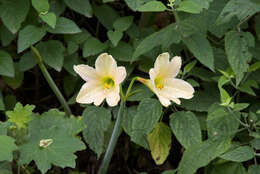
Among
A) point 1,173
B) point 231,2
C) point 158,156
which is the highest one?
point 231,2

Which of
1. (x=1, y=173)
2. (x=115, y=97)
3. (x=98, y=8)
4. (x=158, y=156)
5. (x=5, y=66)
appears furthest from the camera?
(x=98, y=8)

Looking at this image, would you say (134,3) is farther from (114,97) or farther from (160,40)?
(114,97)

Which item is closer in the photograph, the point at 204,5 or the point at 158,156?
the point at 204,5

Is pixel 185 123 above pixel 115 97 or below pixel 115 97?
below

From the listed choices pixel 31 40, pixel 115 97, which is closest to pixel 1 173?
pixel 115 97

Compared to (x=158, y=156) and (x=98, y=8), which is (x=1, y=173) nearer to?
(x=158, y=156)

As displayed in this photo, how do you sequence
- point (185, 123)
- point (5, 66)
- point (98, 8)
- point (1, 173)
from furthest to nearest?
point (98, 8)
point (5, 66)
point (185, 123)
point (1, 173)

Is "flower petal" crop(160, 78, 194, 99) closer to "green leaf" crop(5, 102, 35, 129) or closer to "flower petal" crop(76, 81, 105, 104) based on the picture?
"flower petal" crop(76, 81, 105, 104)

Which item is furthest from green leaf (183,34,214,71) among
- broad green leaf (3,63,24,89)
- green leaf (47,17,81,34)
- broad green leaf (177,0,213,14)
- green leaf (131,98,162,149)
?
broad green leaf (3,63,24,89)
